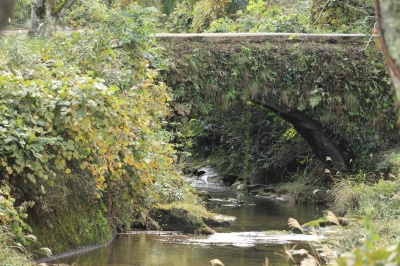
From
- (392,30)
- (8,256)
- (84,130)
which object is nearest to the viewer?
(392,30)

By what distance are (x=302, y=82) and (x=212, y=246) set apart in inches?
287

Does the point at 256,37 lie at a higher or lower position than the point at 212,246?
higher

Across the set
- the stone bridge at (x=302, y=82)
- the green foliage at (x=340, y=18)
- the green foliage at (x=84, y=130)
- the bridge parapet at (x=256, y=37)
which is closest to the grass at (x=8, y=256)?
the green foliage at (x=84, y=130)

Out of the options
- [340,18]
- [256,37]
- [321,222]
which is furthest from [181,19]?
[321,222]

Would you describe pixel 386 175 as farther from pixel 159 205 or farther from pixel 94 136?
pixel 94 136

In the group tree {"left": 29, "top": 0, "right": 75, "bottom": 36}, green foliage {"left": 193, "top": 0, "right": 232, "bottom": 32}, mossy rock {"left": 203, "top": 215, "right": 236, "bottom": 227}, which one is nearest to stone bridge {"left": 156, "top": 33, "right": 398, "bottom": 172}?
tree {"left": 29, "top": 0, "right": 75, "bottom": 36}

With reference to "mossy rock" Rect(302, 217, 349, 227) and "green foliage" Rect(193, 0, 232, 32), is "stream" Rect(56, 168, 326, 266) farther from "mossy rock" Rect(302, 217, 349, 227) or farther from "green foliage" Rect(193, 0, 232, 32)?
"green foliage" Rect(193, 0, 232, 32)

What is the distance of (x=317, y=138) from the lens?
63.2 ft

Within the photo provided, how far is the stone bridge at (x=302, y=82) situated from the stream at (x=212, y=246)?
2.79 metres

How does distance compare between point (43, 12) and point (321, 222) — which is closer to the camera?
point (321, 222)

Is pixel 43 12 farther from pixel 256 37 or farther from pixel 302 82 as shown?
pixel 302 82

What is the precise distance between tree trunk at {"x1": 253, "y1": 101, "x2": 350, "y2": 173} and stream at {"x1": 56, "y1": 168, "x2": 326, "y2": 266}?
10.1ft

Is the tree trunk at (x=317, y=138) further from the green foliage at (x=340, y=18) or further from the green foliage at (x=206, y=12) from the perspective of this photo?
the green foliage at (x=206, y=12)

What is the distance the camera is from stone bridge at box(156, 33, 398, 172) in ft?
54.0
